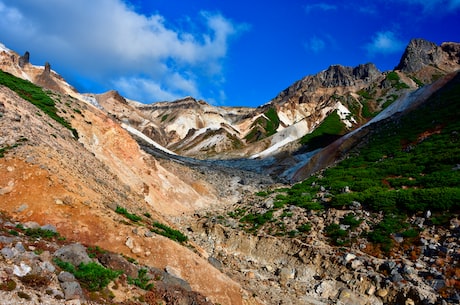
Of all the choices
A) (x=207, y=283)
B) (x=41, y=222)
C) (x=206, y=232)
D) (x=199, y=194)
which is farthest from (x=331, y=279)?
(x=199, y=194)

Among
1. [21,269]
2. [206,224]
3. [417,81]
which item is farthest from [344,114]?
[21,269]

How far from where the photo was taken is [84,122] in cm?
3366

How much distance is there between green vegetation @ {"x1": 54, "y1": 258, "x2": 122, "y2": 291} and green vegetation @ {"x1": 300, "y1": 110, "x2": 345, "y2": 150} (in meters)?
79.6

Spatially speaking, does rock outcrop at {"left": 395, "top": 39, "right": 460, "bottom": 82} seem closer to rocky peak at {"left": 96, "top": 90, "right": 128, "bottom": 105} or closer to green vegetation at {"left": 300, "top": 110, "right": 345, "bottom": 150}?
green vegetation at {"left": 300, "top": 110, "right": 345, "bottom": 150}

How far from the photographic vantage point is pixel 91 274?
10391mm

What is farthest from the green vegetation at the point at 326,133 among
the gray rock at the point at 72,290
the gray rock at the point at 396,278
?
the gray rock at the point at 72,290

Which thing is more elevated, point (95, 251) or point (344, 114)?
point (344, 114)

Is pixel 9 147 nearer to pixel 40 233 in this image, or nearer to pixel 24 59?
pixel 40 233

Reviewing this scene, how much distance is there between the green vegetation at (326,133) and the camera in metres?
91.6

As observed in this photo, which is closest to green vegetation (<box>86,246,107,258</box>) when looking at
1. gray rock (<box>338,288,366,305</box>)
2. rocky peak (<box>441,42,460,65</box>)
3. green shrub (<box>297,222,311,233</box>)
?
gray rock (<box>338,288,366,305</box>)

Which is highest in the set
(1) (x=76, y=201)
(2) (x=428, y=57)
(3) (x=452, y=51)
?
(3) (x=452, y=51)

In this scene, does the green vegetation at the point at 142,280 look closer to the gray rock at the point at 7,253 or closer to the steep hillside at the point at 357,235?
the gray rock at the point at 7,253

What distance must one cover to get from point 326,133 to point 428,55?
108677 mm

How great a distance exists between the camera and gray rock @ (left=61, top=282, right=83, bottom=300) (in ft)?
29.6
